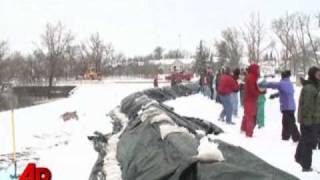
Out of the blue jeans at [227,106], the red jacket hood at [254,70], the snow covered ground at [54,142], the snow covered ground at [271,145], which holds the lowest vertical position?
the snow covered ground at [54,142]

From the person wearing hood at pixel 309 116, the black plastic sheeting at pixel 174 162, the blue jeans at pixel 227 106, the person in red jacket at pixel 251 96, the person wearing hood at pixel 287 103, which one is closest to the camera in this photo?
the black plastic sheeting at pixel 174 162

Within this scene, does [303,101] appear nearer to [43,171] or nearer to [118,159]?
[118,159]

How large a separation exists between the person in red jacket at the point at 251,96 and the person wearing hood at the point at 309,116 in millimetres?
3424

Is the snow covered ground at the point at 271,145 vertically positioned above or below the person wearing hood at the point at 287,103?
below

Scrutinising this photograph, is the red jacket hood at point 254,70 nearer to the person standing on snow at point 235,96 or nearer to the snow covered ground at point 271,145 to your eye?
the snow covered ground at point 271,145

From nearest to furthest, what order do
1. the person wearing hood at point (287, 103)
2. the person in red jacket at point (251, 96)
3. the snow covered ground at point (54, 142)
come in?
1. the snow covered ground at point (54, 142)
2. the person wearing hood at point (287, 103)
3. the person in red jacket at point (251, 96)

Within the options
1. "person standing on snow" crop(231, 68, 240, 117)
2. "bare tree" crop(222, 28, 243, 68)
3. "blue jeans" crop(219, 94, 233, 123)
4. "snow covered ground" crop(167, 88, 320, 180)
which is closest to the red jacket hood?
"snow covered ground" crop(167, 88, 320, 180)

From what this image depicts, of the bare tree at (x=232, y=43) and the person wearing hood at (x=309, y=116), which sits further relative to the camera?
the bare tree at (x=232, y=43)

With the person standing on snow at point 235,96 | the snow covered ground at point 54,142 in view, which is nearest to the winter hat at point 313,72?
the snow covered ground at point 54,142

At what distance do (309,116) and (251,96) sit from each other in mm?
3874

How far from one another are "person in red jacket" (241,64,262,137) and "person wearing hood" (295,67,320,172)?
3424 mm

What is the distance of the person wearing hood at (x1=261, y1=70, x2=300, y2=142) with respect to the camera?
38.4 ft

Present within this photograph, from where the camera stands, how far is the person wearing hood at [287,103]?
1170 centimetres

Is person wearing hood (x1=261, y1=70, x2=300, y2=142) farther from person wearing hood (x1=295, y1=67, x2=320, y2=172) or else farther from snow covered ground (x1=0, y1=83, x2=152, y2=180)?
snow covered ground (x1=0, y1=83, x2=152, y2=180)
